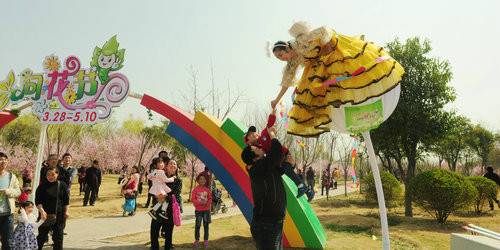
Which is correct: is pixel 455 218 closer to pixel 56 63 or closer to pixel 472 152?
pixel 56 63

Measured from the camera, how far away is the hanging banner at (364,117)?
4000 mm

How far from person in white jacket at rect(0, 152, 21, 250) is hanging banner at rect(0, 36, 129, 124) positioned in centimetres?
280

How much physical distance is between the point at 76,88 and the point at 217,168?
157 inches

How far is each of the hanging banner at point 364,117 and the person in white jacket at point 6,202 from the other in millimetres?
5077

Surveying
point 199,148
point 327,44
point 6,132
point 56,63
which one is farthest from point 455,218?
point 6,132

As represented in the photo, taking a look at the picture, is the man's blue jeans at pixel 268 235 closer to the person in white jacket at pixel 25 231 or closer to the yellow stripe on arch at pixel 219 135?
the yellow stripe on arch at pixel 219 135

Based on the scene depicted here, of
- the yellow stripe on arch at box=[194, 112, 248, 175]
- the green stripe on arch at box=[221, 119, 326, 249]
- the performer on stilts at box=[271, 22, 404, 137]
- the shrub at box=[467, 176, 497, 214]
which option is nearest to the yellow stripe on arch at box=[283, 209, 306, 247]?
the green stripe on arch at box=[221, 119, 326, 249]

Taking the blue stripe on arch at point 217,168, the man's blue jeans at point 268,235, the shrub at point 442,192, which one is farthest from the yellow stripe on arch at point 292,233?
the shrub at point 442,192

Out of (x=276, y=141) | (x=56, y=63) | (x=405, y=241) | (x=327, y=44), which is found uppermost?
(x=56, y=63)

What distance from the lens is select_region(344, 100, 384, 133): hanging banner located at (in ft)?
13.1

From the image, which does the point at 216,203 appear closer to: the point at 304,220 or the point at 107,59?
the point at 107,59

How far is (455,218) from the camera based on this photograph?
41.9 ft

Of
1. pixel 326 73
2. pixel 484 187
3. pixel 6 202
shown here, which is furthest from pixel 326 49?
pixel 484 187

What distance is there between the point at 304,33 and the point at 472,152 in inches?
1769
